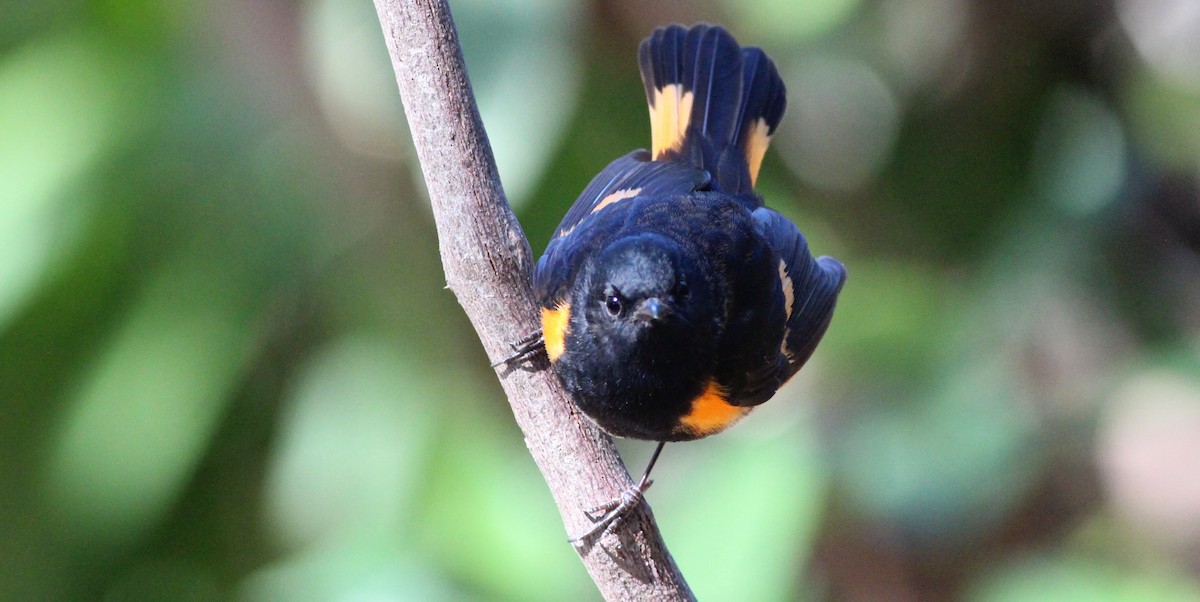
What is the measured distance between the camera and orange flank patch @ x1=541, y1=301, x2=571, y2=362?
1.55 m

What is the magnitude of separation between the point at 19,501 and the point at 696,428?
7.26 ft

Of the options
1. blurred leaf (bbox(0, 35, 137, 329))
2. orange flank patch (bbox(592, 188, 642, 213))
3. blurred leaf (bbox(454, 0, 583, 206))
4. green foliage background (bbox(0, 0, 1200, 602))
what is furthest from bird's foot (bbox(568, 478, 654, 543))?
blurred leaf (bbox(0, 35, 137, 329))

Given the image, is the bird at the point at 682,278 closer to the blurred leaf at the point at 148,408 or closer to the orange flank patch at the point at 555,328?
the orange flank patch at the point at 555,328

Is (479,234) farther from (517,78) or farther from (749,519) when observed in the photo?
(749,519)

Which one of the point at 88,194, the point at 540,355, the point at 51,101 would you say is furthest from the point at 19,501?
the point at 540,355

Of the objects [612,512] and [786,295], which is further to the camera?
[786,295]

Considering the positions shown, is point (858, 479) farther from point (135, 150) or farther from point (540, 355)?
point (135, 150)

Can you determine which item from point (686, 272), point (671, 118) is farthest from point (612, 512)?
point (671, 118)

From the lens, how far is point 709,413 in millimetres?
1655

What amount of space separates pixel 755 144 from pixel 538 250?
2.52 ft

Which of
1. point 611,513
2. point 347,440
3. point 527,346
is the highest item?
point 527,346

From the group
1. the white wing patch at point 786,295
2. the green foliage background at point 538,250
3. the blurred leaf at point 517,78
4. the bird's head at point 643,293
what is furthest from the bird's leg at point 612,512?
the green foliage background at point 538,250

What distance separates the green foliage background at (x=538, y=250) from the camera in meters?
2.80

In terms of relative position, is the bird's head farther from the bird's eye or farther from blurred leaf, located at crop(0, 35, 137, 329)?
blurred leaf, located at crop(0, 35, 137, 329)
